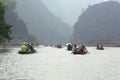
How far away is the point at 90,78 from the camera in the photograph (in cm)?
4034

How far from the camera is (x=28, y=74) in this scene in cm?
4406

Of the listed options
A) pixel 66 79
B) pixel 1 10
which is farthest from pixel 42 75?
pixel 1 10

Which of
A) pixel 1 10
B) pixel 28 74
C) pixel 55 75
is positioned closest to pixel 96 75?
pixel 55 75

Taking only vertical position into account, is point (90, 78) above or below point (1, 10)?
below

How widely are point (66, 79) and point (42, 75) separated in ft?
14.3

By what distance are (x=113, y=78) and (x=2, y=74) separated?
12242mm

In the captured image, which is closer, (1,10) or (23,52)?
(23,52)

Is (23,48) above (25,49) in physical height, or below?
above

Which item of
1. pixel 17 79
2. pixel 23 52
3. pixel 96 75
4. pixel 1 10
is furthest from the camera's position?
pixel 1 10

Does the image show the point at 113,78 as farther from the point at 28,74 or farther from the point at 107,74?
the point at 28,74

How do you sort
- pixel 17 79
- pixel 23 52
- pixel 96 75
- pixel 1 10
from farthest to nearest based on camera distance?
1. pixel 1 10
2. pixel 23 52
3. pixel 96 75
4. pixel 17 79

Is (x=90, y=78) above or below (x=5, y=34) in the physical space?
below

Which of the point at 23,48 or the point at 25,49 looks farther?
the point at 25,49

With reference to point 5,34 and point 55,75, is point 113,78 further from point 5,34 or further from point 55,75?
point 5,34
